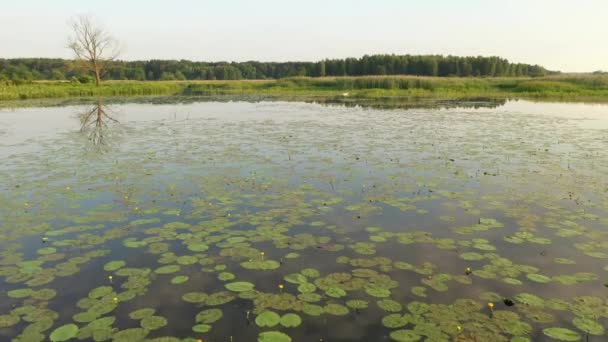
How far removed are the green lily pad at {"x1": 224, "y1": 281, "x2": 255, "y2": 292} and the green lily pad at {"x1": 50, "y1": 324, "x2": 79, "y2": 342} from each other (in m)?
1.72

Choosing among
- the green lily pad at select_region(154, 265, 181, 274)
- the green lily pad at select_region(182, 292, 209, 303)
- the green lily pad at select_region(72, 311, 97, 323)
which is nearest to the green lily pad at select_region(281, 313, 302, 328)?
the green lily pad at select_region(182, 292, 209, 303)

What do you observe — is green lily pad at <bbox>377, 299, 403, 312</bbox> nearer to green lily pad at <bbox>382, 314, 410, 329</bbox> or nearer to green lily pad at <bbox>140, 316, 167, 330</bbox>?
green lily pad at <bbox>382, 314, 410, 329</bbox>

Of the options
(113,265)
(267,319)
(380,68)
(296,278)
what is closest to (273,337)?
(267,319)

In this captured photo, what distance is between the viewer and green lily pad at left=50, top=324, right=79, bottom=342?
13.6 feet

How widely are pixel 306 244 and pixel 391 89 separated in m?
46.3

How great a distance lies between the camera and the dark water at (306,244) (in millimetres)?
4500

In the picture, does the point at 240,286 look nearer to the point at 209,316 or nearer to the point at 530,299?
the point at 209,316

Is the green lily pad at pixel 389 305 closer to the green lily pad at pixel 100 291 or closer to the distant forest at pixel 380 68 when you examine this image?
the green lily pad at pixel 100 291

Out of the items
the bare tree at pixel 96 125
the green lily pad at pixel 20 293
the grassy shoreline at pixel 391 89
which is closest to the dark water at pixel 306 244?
the green lily pad at pixel 20 293

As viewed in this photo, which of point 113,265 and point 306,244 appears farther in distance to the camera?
point 306,244

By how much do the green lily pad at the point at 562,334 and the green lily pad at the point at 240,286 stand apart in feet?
11.1

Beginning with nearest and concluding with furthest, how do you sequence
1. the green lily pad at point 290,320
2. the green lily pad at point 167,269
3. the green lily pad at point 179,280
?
the green lily pad at point 290,320
the green lily pad at point 179,280
the green lily pad at point 167,269

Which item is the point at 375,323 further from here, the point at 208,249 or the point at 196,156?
the point at 196,156

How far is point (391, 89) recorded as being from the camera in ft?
165
